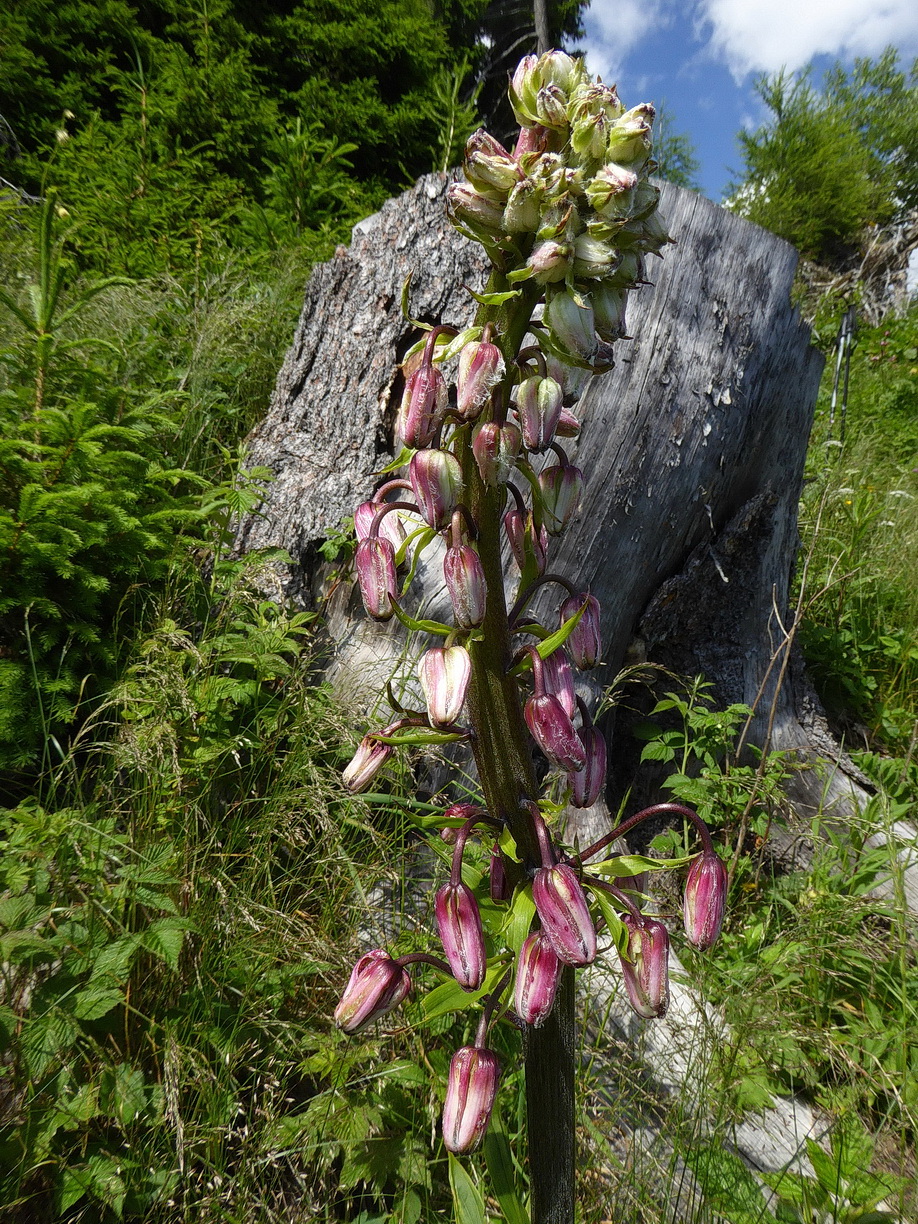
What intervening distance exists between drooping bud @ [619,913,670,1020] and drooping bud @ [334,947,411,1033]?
0.37m

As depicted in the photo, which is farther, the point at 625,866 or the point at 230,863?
the point at 230,863

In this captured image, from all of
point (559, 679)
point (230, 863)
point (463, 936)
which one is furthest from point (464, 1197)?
point (230, 863)

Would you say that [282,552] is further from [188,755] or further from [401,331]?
[401,331]

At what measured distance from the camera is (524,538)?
1.15 metres

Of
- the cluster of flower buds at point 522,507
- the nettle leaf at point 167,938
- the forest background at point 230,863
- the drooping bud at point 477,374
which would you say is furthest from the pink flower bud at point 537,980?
the nettle leaf at point 167,938

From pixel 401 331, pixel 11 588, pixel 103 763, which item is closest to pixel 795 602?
pixel 401 331

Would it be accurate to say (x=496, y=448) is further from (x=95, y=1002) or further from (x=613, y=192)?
(x=95, y=1002)

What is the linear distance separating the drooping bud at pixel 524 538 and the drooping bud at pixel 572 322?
0.30 metres

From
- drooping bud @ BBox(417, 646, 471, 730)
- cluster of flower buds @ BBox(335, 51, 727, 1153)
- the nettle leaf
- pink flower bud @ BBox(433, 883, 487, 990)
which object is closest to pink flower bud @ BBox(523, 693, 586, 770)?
cluster of flower buds @ BBox(335, 51, 727, 1153)

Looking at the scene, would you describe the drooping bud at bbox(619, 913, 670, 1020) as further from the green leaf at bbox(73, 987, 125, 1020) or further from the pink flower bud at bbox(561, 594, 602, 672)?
the green leaf at bbox(73, 987, 125, 1020)

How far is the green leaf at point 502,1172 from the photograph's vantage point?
123 centimetres

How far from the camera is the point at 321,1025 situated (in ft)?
6.11

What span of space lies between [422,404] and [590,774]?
713 mm

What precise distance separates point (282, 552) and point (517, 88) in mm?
1868
